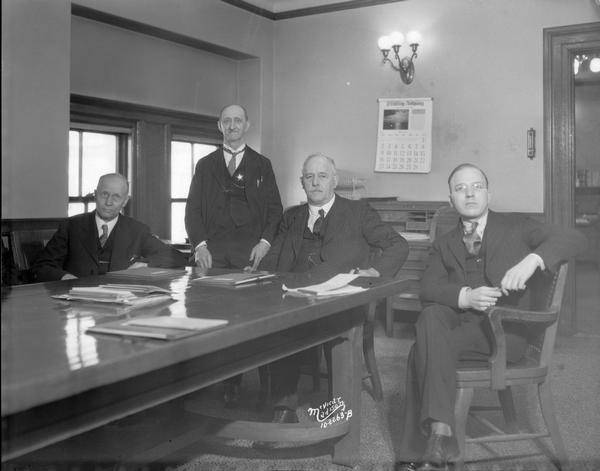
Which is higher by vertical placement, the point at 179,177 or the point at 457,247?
the point at 179,177

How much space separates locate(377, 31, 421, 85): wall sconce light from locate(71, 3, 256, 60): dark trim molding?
1331 millimetres

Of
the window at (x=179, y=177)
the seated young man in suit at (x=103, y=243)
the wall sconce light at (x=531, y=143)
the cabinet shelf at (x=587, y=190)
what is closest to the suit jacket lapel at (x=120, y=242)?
the seated young man in suit at (x=103, y=243)

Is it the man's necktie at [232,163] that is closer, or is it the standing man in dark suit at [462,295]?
the standing man in dark suit at [462,295]

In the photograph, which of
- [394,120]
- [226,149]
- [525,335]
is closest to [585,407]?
[525,335]

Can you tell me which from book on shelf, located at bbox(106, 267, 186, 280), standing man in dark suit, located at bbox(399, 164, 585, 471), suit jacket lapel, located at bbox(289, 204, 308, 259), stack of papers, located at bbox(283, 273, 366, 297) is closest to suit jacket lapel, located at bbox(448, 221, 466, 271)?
standing man in dark suit, located at bbox(399, 164, 585, 471)

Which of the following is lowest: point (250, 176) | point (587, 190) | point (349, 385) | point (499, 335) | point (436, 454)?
point (436, 454)

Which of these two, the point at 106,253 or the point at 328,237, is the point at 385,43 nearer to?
the point at 328,237

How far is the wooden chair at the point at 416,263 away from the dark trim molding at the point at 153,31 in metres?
2.45

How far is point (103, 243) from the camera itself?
Result: 137 inches

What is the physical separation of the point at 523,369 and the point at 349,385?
0.66 metres

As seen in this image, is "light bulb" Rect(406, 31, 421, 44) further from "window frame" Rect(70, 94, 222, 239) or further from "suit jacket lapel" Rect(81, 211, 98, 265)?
"suit jacket lapel" Rect(81, 211, 98, 265)

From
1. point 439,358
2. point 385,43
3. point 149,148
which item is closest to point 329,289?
point 439,358

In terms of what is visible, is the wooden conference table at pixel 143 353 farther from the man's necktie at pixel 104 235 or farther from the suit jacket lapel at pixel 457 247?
the man's necktie at pixel 104 235

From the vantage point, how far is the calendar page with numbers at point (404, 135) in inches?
223
